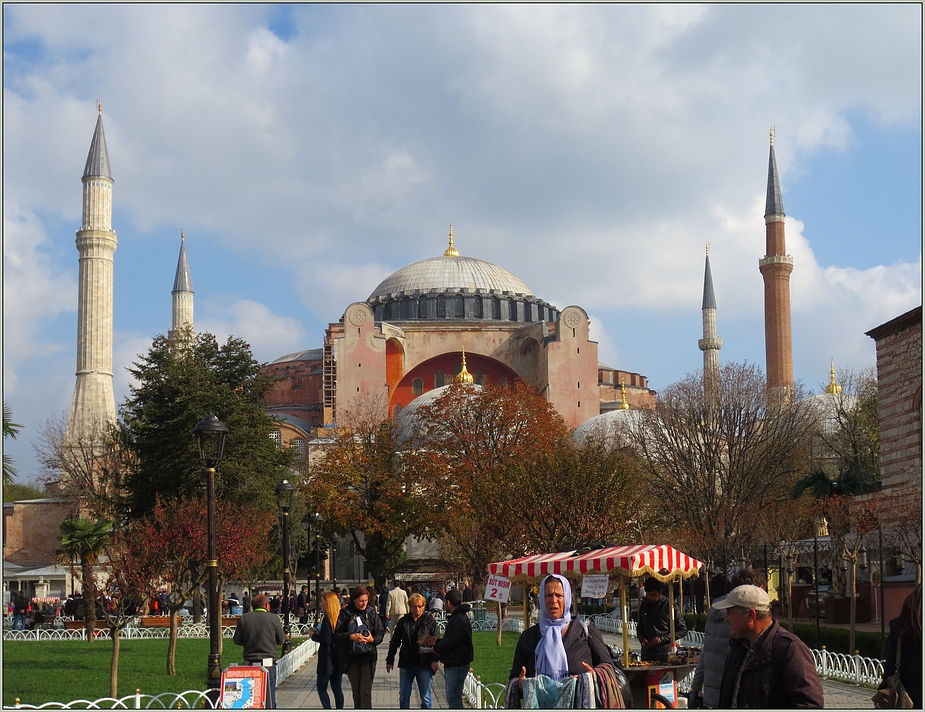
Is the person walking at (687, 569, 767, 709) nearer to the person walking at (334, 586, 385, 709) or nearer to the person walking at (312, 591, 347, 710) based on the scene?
the person walking at (334, 586, 385, 709)

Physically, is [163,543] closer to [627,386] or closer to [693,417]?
[693,417]

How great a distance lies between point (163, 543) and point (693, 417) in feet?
56.6

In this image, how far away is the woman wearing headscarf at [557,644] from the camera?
5770mm

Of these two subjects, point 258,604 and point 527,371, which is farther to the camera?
point 527,371

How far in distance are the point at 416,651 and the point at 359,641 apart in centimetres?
47

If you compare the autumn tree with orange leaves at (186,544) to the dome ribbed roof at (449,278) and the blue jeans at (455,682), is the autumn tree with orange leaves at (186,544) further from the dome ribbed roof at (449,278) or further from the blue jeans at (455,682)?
the dome ribbed roof at (449,278)

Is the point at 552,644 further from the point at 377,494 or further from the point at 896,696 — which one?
the point at 377,494

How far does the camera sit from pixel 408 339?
56531 mm

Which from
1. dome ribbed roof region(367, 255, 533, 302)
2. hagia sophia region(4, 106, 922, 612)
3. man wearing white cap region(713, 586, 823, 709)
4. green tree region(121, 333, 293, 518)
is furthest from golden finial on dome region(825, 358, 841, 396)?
man wearing white cap region(713, 586, 823, 709)

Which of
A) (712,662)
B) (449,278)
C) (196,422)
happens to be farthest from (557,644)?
(449,278)

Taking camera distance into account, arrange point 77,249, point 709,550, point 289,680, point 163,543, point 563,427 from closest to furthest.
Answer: point 289,680 < point 163,543 < point 709,550 < point 563,427 < point 77,249

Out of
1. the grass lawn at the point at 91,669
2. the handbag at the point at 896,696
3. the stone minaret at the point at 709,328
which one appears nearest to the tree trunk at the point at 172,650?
the grass lawn at the point at 91,669

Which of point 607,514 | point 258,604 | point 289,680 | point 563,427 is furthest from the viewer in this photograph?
point 563,427

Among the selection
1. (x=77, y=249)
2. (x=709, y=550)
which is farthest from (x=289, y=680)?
(x=77, y=249)
